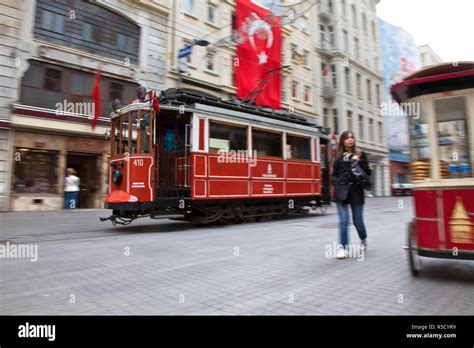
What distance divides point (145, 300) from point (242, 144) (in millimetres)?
8102

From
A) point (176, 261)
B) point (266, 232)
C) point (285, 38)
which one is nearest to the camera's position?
point (176, 261)

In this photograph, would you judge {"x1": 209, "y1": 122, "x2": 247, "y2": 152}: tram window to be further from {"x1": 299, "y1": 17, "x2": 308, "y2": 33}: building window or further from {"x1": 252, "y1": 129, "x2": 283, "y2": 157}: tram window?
{"x1": 299, "y1": 17, "x2": 308, "y2": 33}: building window

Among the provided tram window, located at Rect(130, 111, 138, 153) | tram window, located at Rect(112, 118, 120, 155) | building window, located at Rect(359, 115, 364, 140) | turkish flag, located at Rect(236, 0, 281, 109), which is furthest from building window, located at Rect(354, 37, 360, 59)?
tram window, located at Rect(130, 111, 138, 153)

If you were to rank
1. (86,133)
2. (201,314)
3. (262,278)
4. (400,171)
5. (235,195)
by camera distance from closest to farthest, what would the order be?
(201,314), (262,278), (235,195), (86,133), (400,171)

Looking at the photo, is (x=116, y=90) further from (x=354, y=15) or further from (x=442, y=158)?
(x=354, y=15)


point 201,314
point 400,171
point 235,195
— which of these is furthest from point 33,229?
point 400,171

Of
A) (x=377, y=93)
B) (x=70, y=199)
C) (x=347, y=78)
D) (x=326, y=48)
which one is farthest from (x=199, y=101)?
(x=377, y=93)

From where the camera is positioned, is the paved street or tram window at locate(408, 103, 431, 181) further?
tram window at locate(408, 103, 431, 181)

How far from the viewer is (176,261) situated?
5594 millimetres

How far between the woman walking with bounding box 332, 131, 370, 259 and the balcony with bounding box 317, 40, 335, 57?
30.5 meters

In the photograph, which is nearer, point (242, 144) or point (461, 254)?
point (461, 254)

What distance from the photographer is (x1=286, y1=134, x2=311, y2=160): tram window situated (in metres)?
13.0
